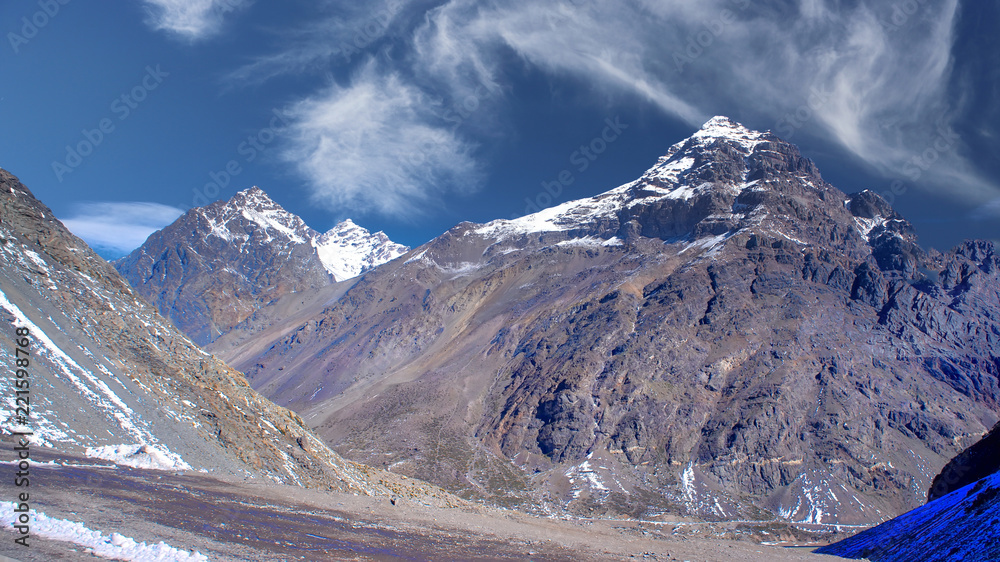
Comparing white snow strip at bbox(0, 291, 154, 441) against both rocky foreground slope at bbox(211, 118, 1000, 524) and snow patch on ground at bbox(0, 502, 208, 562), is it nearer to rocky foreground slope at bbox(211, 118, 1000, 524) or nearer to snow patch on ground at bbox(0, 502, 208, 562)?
snow patch on ground at bbox(0, 502, 208, 562)

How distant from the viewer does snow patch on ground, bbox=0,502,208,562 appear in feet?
56.5

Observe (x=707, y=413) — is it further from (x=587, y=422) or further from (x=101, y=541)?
(x=101, y=541)

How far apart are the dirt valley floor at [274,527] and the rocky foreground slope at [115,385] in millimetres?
5298

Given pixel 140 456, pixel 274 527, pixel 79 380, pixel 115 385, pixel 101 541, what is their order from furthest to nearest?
1. pixel 115 385
2. pixel 79 380
3. pixel 140 456
4. pixel 274 527
5. pixel 101 541

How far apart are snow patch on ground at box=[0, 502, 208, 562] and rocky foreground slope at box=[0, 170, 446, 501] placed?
19111mm

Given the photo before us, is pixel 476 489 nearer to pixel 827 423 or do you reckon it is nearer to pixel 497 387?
pixel 497 387

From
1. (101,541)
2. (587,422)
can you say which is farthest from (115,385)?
(587,422)

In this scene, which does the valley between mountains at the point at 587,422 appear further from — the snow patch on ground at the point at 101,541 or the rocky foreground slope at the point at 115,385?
the snow patch on ground at the point at 101,541

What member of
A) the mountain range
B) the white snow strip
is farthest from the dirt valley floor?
the mountain range

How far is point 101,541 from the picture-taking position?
17.8 metres

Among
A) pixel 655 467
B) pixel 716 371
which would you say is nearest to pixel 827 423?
pixel 716 371

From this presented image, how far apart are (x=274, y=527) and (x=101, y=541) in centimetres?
861

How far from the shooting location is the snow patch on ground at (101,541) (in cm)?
1722

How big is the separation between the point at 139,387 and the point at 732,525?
123 m
